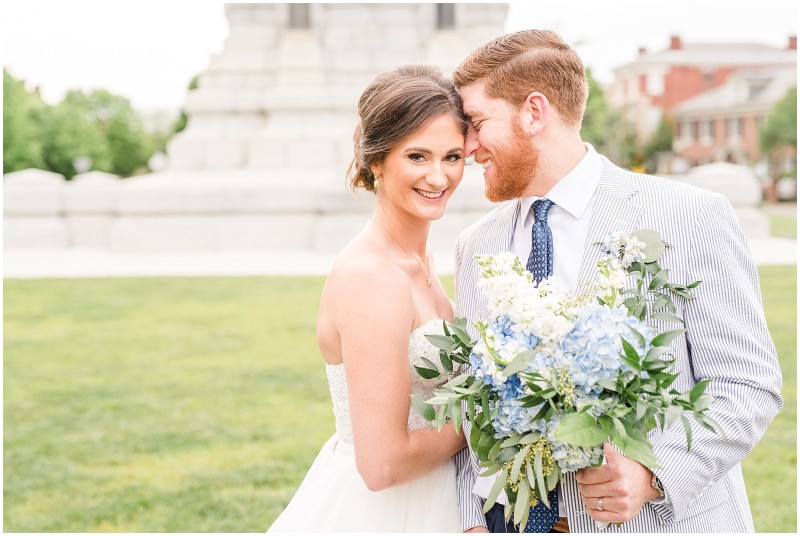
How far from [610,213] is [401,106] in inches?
32.4

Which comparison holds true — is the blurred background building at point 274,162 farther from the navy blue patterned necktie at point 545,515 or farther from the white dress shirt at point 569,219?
the navy blue patterned necktie at point 545,515

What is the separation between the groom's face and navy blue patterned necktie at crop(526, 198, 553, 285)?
157 millimetres

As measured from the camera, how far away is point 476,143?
3244 millimetres

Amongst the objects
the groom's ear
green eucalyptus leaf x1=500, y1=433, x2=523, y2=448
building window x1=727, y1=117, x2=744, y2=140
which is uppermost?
the groom's ear

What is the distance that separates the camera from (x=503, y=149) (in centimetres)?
319

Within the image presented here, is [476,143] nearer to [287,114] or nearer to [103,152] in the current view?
[287,114]

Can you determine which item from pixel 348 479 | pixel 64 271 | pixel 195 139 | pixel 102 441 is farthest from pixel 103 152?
pixel 348 479

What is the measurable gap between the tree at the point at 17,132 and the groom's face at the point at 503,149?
51.2 m

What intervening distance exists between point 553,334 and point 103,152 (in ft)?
225

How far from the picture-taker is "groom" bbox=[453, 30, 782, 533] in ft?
8.93

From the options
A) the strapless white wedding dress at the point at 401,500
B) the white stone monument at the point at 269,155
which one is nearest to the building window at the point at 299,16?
the white stone monument at the point at 269,155

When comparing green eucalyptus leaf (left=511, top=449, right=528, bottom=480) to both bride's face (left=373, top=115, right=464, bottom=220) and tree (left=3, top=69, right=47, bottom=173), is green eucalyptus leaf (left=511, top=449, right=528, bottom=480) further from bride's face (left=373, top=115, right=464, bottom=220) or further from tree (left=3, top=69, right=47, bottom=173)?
tree (left=3, top=69, right=47, bottom=173)

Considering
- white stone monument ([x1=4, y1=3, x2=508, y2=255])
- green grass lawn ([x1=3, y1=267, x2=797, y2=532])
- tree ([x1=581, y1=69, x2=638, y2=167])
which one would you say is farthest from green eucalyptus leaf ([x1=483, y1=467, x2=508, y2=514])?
tree ([x1=581, y1=69, x2=638, y2=167])

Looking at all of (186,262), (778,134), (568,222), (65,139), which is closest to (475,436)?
(568,222)
